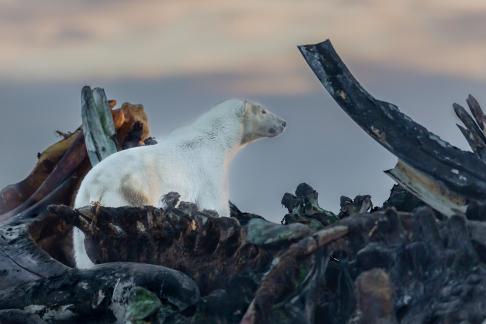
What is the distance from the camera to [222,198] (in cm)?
2041

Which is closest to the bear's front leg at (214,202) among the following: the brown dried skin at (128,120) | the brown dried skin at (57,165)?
the brown dried skin at (57,165)

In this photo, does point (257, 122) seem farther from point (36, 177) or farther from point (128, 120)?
point (36, 177)

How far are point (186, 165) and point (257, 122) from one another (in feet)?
6.34

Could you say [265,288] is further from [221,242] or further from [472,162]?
[472,162]

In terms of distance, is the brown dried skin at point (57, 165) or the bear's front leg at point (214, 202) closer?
the bear's front leg at point (214, 202)

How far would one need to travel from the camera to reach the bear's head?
2145 centimetres

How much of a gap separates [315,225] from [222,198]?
252cm

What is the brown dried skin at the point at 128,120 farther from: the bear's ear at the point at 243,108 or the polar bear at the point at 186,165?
the bear's ear at the point at 243,108

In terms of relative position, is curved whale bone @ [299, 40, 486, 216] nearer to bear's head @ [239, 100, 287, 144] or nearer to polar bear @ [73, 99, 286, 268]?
polar bear @ [73, 99, 286, 268]

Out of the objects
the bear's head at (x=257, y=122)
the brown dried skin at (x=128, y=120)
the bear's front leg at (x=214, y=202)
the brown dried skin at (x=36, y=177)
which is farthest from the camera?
the brown dried skin at (x=128, y=120)

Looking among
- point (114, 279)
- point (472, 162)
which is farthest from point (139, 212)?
point (472, 162)

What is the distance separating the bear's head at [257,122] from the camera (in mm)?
21453

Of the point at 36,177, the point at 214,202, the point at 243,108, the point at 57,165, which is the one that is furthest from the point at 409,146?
the point at 36,177

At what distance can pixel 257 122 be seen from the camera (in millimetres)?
21594
